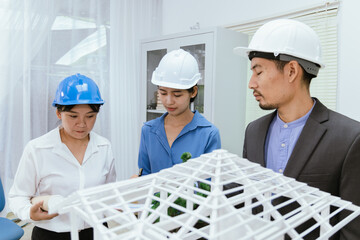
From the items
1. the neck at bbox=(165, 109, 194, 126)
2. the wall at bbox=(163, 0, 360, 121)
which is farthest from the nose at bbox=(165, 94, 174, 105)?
the wall at bbox=(163, 0, 360, 121)

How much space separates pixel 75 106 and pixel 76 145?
0.64 feet

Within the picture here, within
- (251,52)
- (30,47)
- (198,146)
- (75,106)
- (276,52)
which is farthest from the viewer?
(30,47)

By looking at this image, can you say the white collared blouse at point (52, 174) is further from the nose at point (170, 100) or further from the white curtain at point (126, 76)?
the white curtain at point (126, 76)

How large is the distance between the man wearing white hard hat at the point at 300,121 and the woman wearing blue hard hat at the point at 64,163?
728 mm

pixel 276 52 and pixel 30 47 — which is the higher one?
pixel 30 47

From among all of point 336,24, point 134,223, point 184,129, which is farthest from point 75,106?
point 336,24

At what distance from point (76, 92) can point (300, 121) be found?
939 mm

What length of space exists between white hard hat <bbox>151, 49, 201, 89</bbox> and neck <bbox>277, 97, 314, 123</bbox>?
20.6 inches

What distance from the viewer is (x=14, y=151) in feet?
8.98

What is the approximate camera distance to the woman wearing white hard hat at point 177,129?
1.47 meters

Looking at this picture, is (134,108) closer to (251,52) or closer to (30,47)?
(30,47)

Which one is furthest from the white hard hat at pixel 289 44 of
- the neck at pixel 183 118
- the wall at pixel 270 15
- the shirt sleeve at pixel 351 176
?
the wall at pixel 270 15

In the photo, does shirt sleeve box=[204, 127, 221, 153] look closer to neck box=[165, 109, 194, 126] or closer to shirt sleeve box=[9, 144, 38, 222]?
neck box=[165, 109, 194, 126]

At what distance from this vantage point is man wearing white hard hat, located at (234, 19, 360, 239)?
3.18 ft
